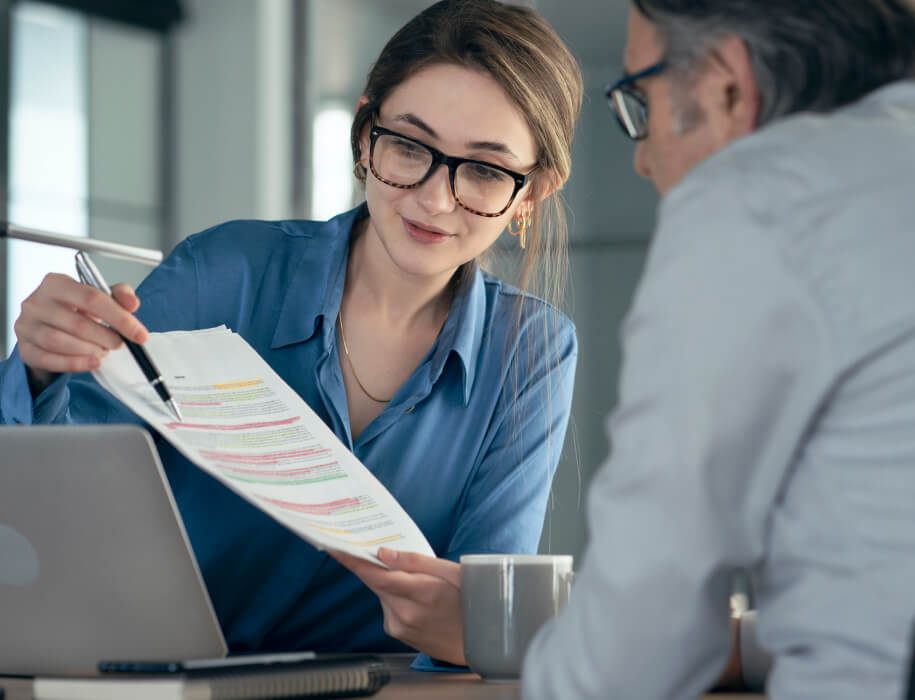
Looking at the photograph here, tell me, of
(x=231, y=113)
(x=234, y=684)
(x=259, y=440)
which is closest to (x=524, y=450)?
(x=259, y=440)

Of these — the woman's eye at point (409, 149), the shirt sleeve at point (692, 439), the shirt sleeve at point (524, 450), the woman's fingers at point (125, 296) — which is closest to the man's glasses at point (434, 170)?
the woman's eye at point (409, 149)

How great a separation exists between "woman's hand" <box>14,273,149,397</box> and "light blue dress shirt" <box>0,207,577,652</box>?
0.86 ft

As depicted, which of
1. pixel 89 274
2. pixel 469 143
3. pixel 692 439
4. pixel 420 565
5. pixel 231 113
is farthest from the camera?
pixel 231 113

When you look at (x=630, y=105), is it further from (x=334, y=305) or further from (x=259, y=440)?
(x=334, y=305)

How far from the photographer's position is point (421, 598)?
1104 millimetres

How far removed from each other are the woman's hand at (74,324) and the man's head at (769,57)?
2.15ft

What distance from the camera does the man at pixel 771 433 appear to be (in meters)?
0.65

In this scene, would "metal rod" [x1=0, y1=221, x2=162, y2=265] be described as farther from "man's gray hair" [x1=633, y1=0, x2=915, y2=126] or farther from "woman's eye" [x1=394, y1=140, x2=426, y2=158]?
"man's gray hair" [x1=633, y1=0, x2=915, y2=126]

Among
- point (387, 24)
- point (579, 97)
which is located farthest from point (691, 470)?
point (387, 24)

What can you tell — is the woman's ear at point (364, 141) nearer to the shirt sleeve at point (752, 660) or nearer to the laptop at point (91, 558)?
the laptop at point (91, 558)

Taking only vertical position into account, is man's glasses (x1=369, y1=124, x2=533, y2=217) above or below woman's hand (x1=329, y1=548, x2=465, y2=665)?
above

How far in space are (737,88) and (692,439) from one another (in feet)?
1.01

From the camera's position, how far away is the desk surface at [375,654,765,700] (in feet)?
3.13

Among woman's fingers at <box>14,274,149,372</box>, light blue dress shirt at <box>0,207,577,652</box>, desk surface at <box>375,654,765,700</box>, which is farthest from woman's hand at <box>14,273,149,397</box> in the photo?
desk surface at <box>375,654,765,700</box>
